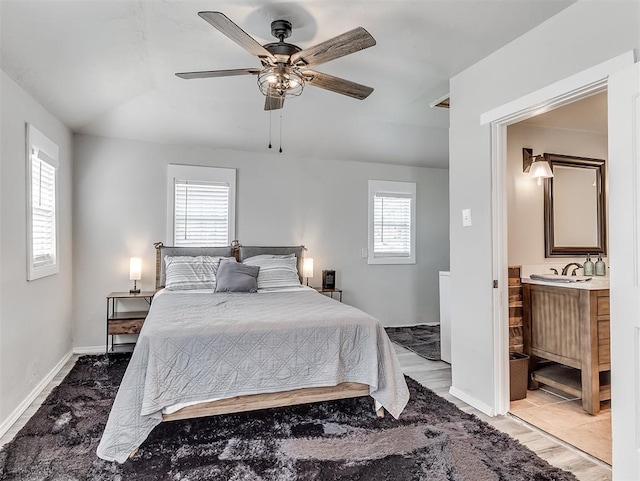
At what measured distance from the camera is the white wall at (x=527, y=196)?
141 inches

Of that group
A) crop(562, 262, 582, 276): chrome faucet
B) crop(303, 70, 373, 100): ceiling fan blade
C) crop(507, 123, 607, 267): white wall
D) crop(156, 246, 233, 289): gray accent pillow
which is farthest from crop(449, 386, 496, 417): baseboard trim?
crop(156, 246, 233, 289): gray accent pillow

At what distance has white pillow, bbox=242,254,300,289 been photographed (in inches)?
173

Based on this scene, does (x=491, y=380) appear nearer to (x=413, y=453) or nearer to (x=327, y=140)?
(x=413, y=453)

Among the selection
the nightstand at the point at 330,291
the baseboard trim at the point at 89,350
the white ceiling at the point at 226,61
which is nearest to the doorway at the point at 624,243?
the white ceiling at the point at 226,61

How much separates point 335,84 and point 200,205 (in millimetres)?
2735

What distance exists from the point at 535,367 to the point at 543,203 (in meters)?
1.51

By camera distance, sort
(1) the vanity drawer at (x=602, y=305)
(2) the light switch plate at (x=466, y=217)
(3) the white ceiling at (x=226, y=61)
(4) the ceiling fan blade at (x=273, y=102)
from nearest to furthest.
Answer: (3) the white ceiling at (x=226, y=61) < (4) the ceiling fan blade at (x=273, y=102) < (1) the vanity drawer at (x=602, y=305) < (2) the light switch plate at (x=466, y=217)

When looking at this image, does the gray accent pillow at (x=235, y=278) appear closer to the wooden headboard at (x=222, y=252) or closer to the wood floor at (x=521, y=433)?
the wooden headboard at (x=222, y=252)

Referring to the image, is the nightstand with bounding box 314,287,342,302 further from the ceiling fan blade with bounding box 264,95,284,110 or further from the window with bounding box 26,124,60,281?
the window with bounding box 26,124,60,281

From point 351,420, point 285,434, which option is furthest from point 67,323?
point 351,420

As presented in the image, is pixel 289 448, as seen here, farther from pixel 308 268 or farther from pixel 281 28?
pixel 308 268

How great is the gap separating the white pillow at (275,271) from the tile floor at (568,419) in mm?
2480

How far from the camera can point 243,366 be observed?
2518 mm

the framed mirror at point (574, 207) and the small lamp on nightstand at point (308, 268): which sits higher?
the framed mirror at point (574, 207)
